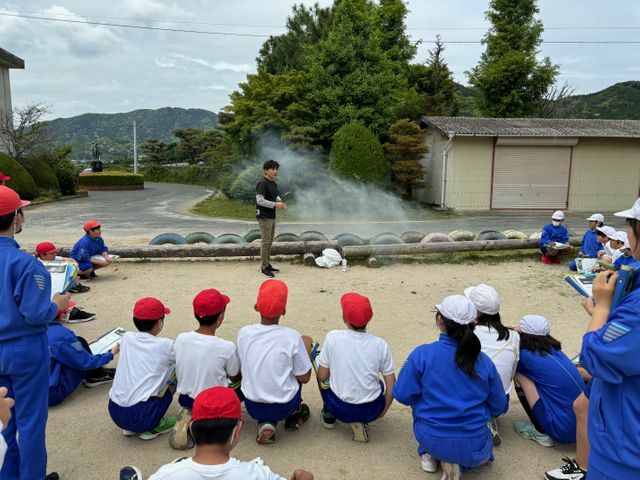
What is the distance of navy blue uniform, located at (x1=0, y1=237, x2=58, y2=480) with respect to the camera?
2309 millimetres

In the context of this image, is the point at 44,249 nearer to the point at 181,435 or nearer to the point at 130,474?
the point at 181,435

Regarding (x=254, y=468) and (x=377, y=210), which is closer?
(x=254, y=468)

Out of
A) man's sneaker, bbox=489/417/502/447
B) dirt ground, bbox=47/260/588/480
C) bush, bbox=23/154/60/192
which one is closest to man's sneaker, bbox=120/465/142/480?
dirt ground, bbox=47/260/588/480

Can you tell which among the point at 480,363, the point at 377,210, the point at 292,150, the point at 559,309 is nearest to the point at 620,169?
the point at 377,210

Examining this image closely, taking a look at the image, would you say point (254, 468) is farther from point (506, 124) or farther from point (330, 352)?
point (506, 124)

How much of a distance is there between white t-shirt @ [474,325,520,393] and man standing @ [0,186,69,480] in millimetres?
2572

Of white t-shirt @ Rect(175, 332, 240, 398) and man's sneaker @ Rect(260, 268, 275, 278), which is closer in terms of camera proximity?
white t-shirt @ Rect(175, 332, 240, 398)

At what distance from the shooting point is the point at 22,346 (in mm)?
2346

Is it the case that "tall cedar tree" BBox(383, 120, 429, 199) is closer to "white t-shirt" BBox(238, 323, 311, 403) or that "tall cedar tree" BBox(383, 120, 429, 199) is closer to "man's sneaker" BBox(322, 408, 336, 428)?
"man's sneaker" BBox(322, 408, 336, 428)

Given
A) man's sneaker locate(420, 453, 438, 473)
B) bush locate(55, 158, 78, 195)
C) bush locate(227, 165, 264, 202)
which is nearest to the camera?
man's sneaker locate(420, 453, 438, 473)

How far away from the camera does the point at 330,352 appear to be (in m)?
3.22

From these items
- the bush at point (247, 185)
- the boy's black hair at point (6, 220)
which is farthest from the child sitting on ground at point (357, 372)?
the bush at point (247, 185)

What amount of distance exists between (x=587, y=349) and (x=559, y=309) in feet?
16.6

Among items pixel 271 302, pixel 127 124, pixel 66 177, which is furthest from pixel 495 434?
pixel 127 124
